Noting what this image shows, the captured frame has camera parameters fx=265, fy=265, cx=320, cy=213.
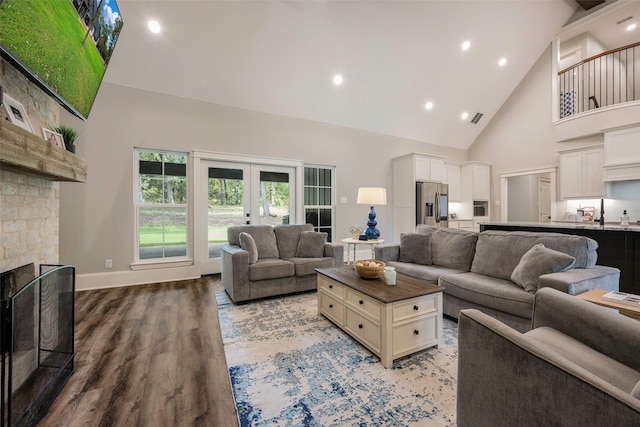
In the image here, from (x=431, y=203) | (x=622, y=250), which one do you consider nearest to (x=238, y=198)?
(x=431, y=203)

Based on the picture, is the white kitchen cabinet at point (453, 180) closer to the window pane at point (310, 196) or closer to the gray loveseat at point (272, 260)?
the window pane at point (310, 196)

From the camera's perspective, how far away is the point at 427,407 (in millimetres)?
1487

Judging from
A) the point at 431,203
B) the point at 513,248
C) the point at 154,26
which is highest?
the point at 154,26

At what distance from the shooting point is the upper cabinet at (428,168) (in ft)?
19.5

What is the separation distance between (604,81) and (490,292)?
655 centimetres

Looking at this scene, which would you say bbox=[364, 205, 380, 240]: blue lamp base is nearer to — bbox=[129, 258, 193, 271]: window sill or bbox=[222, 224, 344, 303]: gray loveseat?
bbox=[222, 224, 344, 303]: gray loveseat

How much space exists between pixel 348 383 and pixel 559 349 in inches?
44.6

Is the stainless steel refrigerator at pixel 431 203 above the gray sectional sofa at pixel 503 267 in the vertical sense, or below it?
above

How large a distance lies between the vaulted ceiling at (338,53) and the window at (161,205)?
1.12 metres

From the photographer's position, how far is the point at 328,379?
1.74 meters

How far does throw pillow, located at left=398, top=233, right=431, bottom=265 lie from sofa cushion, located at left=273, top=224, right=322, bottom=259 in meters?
1.49

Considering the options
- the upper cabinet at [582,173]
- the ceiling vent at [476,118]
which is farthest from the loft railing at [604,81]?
the ceiling vent at [476,118]

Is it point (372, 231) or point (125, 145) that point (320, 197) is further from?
point (125, 145)

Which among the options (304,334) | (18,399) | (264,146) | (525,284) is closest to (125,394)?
(18,399)
